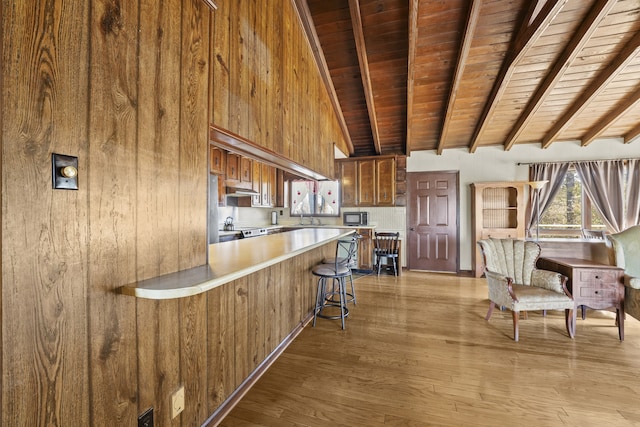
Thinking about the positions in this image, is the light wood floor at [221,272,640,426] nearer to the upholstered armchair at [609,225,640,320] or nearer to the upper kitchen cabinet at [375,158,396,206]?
the upholstered armchair at [609,225,640,320]

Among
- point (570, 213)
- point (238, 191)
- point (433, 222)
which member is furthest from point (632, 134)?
point (238, 191)

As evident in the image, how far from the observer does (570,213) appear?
15.8 feet

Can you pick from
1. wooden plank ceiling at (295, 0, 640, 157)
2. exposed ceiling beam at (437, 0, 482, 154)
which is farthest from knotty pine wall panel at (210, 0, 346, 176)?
exposed ceiling beam at (437, 0, 482, 154)

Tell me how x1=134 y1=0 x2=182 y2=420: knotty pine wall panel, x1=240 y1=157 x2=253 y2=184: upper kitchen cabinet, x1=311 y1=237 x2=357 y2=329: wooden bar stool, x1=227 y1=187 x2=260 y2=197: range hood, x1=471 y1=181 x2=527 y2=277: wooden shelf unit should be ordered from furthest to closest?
x1=471 y1=181 x2=527 y2=277: wooden shelf unit
x1=240 y1=157 x2=253 y2=184: upper kitchen cabinet
x1=227 y1=187 x2=260 y2=197: range hood
x1=311 y1=237 x2=357 y2=329: wooden bar stool
x1=134 y1=0 x2=182 y2=420: knotty pine wall panel

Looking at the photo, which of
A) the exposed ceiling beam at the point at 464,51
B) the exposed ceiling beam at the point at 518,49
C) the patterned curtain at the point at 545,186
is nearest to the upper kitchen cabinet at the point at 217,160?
the exposed ceiling beam at the point at 464,51

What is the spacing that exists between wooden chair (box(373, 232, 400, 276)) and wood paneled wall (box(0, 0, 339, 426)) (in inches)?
143

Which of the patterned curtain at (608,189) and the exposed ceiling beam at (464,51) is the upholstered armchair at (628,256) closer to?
the patterned curtain at (608,189)

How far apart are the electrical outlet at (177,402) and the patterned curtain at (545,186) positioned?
576 centimetres

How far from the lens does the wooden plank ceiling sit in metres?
2.79

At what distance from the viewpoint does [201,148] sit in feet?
4.69

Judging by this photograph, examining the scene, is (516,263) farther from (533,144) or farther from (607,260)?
(533,144)

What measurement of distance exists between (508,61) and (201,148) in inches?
148

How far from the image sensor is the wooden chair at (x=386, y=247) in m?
4.95

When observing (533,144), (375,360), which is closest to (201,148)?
(375,360)
